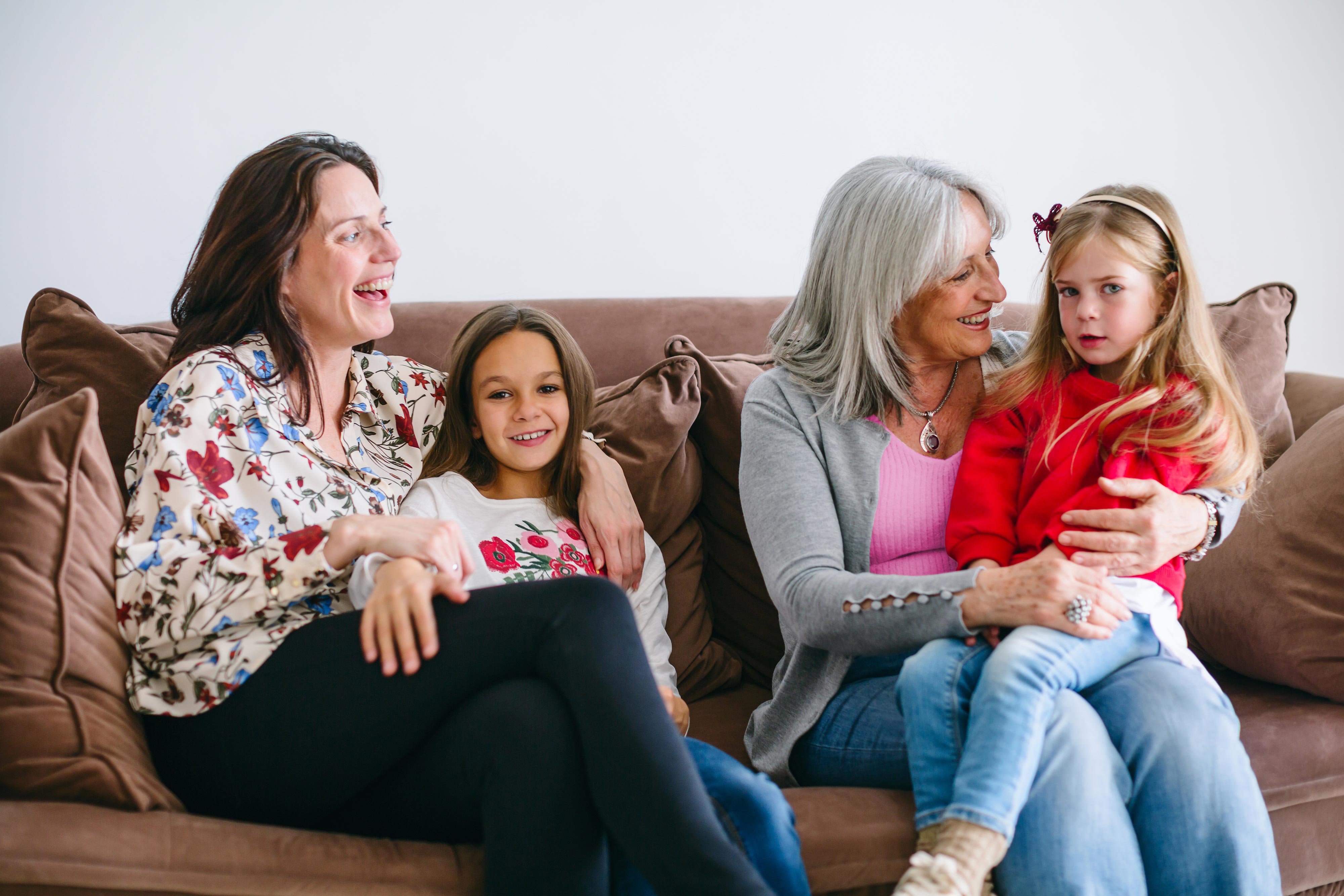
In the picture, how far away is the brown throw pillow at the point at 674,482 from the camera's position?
5.28 feet

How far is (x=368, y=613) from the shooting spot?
3.36 ft

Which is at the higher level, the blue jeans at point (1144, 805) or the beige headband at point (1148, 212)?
the beige headband at point (1148, 212)

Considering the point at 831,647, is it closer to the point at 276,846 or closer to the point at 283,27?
the point at 276,846

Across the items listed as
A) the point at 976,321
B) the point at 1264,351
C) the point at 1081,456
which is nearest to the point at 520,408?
the point at 976,321

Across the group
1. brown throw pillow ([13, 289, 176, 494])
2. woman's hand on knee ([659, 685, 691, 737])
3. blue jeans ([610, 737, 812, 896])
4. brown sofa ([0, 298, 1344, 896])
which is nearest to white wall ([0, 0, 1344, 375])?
brown sofa ([0, 298, 1344, 896])

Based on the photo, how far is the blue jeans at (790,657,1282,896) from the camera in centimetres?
102

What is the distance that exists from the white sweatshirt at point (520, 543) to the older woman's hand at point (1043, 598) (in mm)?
493

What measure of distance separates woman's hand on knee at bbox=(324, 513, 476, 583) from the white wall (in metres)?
1.08

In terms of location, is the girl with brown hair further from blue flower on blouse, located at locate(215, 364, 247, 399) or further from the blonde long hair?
the blonde long hair

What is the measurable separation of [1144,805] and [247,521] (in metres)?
1.16

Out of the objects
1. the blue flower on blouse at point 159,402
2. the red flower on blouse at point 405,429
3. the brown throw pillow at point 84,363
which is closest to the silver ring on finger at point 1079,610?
the red flower on blouse at point 405,429

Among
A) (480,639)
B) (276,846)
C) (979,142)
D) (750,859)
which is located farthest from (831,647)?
(979,142)

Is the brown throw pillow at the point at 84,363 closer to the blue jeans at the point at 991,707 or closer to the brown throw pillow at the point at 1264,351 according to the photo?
the blue jeans at the point at 991,707

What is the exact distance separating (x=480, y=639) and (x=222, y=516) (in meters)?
0.37
